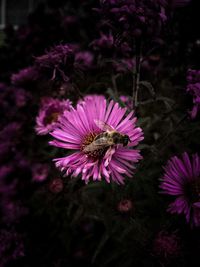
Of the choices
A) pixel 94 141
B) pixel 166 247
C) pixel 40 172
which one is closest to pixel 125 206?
pixel 166 247

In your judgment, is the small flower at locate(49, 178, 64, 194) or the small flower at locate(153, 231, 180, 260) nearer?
the small flower at locate(153, 231, 180, 260)

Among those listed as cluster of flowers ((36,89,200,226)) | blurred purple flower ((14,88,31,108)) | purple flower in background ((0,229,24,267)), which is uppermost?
cluster of flowers ((36,89,200,226))

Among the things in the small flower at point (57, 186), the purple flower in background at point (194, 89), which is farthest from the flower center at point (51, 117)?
the purple flower in background at point (194, 89)

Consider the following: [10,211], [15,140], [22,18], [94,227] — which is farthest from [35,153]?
[22,18]

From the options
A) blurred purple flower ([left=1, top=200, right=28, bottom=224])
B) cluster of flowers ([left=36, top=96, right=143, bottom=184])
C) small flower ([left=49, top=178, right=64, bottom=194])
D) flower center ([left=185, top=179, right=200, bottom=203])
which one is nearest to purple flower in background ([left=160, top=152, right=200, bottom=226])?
flower center ([left=185, top=179, right=200, bottom=203])

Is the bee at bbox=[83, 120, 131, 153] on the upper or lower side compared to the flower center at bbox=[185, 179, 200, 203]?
upper

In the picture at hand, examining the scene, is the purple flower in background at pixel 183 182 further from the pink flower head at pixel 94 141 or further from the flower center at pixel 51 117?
the flower center at pixel 51 117

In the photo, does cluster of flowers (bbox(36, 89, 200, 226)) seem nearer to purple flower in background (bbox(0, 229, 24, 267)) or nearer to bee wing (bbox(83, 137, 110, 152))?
bee wing (bbox(83, 137, 110, 152))

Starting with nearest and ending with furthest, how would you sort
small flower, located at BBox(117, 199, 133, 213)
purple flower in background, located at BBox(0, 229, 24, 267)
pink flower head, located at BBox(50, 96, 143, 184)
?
pink flower head, located at BBox(50, 96, 143, 184) < small flower, located at BBox(117, 199, 133, 213) < purple flower in background, located at BBox(0, 229, 24, 267)
